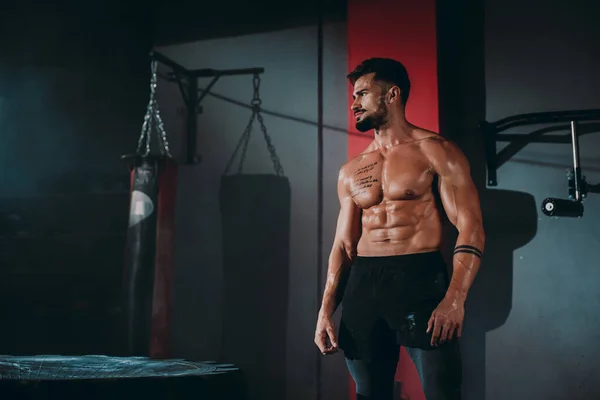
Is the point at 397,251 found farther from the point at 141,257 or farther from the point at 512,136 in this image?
the point at 141,257

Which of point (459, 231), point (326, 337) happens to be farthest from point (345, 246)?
point (459, 231)

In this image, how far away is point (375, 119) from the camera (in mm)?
2426

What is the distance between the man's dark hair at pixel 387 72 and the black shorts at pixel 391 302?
686mm

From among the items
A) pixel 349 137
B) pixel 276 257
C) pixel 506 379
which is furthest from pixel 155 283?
pixel 506 379

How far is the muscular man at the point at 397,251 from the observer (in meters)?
2.13

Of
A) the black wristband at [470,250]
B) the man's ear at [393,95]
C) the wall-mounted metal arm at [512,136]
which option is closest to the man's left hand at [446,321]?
the black wristband at [470,250]

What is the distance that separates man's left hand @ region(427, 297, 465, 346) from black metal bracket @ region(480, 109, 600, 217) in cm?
85

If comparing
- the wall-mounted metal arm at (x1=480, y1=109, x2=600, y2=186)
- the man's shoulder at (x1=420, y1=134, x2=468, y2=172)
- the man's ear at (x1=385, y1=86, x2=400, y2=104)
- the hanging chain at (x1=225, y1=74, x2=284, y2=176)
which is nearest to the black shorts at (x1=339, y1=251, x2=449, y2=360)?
the man's shoulder at (x1=420, y1=134, x2=468, y2=172)

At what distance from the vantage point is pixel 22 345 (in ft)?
14.5

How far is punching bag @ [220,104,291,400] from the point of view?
3.39m

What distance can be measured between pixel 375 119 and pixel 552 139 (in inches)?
43.4

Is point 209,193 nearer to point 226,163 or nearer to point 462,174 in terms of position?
point 226,163

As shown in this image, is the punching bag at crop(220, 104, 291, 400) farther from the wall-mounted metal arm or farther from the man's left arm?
the man's left arm

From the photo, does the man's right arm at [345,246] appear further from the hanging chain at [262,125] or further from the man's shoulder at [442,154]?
the hanging chain at [262,125]
